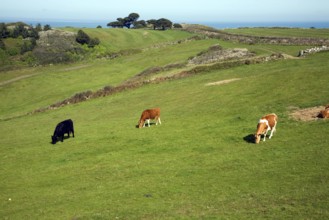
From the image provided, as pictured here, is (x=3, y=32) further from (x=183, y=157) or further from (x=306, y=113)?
(x=306, y=113)

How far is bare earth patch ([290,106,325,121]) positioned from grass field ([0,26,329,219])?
2.40 ft

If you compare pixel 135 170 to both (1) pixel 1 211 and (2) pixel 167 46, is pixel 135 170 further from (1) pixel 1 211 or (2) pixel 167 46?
(2) pixel 167 46

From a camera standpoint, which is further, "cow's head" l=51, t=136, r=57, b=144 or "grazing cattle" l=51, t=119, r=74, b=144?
"grazing cattle" l=51, t=119, r=74, b=144

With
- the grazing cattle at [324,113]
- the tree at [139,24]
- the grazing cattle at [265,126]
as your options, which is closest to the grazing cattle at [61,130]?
the grazing cattle at [265,126]

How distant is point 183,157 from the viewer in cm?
2261

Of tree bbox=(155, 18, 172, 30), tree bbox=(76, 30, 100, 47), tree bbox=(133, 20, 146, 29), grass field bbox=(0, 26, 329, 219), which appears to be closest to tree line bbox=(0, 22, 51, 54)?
tree bbox=(76, 30, 100, 47)

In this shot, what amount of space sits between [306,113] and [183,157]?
1046 cm

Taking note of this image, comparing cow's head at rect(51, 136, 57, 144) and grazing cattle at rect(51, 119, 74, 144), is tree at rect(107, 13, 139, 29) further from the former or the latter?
cow's head at rect(51, 136, 57, 144)

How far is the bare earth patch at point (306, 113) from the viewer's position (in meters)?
25.3

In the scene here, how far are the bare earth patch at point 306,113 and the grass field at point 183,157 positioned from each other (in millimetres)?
732

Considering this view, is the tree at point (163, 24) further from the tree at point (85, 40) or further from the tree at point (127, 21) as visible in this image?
the tree at point (85, 40)

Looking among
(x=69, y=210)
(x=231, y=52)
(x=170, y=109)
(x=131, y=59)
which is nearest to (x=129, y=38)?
(x=131, y=59)

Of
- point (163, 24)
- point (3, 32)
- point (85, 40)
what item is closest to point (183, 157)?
point (85, 40)

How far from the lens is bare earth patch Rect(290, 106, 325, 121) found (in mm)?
25328
